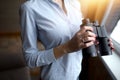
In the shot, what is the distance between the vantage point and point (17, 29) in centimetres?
144

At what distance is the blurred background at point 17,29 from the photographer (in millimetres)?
1244

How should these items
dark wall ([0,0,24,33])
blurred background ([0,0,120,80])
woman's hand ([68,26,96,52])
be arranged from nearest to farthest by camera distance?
woman's hand ([68,26,96,52]) < blurred background ([0,0,120,80]) < dark wall ([0,0,24,33])

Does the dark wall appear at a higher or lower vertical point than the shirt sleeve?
higher

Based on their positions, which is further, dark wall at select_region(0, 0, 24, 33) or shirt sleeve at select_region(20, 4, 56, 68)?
dark wall at select_region(0, 0, 24, 33)

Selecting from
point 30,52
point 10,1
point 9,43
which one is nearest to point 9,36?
point 9,43

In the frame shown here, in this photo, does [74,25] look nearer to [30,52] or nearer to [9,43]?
[30,52]

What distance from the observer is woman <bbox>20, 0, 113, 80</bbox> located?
2.33 feet

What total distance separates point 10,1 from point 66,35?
0.74 metres

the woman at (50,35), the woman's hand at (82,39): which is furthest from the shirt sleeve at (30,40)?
the woman's hand at (82,39)

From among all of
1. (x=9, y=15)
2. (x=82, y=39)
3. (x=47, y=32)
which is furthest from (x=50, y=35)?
(x=9, y=15)

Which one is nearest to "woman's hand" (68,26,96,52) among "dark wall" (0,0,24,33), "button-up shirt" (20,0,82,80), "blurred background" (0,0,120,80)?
"button-up shirt" (20,0,82,80)

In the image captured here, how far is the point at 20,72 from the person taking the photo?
5.06ft

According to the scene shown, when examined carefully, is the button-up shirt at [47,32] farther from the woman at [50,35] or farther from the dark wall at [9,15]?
the dark wall at [9,15]

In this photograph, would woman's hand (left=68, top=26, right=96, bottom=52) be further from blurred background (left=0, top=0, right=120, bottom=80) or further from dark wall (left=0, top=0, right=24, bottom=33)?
dark wall (left=0, top=0, right=24, bottom=33)
